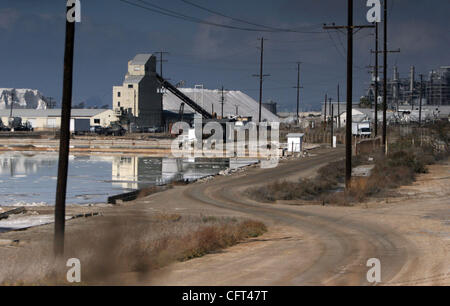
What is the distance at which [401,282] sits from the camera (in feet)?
45.2

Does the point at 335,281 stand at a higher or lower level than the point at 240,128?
lower

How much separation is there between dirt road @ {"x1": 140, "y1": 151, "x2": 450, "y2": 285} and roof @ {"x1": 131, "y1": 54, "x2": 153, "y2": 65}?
3565 inches

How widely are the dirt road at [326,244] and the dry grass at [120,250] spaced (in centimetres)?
59

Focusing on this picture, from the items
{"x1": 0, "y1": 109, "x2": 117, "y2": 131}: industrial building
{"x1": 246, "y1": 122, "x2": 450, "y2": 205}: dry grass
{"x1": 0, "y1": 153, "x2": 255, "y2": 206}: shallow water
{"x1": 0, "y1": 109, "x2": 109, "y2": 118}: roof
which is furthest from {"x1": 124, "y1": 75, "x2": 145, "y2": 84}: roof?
{"x1": 246, "y1": 122, "x2": 450, "y2": 205}: dry grass

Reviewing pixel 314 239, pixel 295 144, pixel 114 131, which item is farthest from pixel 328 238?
pixel 114 131

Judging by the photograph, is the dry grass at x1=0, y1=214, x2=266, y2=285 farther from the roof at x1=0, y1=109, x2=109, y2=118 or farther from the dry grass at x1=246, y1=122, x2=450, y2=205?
the roof at x1=0, y1=109, x2=109, y2=118

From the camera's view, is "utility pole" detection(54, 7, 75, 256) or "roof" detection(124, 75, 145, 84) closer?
"utility pole" detection(54, 7, 75, 256)

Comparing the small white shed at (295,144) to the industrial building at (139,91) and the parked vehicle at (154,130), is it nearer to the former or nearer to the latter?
the parked vehicle at (154,130)

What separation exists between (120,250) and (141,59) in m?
112

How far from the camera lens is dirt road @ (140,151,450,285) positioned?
569 inches

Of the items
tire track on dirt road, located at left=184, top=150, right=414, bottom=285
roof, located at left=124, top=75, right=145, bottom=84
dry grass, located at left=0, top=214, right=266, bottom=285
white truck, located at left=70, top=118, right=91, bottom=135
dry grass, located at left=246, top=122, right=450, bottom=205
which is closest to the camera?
dry grass, located at left=0, top=214, right=266, bottom=285

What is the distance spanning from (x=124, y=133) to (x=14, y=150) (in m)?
40.0
